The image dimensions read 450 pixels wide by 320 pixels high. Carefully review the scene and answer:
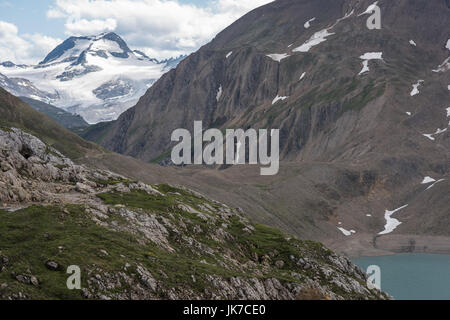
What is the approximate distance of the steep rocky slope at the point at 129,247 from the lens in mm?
41500

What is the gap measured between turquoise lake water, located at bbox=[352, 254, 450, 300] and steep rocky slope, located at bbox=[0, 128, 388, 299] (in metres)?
46.1

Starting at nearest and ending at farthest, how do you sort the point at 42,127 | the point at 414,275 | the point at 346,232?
1. the point at 414,275
2. the point at 346,232
3. the point at 42,127

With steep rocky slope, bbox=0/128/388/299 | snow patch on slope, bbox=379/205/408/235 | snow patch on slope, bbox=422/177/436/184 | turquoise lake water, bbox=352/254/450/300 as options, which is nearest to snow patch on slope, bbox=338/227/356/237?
snow patch on slope, bbox=379/205/408/235

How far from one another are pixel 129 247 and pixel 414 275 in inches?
3961

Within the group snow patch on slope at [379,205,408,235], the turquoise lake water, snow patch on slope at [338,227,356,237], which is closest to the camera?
the turquoise lake water

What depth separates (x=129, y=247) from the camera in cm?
4938

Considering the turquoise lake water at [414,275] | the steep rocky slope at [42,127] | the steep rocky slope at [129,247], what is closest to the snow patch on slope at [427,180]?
the turquoise lake water at [414,275]

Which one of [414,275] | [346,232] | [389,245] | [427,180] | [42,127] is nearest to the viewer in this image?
[414,275]

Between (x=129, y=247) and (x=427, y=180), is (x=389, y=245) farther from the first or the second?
(x=129, y=247)

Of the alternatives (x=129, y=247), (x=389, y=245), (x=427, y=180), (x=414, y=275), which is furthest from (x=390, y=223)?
(x=129, y=247)

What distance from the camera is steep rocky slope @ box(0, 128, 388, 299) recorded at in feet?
136

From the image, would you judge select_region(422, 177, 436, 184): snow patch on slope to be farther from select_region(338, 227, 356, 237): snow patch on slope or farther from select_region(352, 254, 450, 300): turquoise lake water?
select_region(352, 254, 450, 300): turquoise lake water
